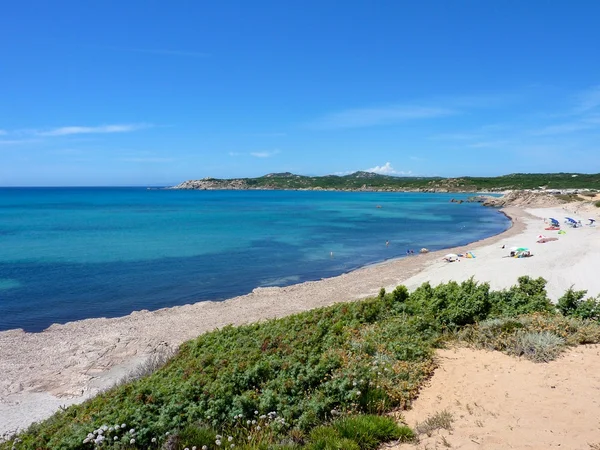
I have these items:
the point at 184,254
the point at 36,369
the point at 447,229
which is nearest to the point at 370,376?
the point at 36,369

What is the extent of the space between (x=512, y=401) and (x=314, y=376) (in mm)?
3373

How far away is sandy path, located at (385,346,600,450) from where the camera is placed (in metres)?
5.71

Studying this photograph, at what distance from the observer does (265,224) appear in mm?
64938

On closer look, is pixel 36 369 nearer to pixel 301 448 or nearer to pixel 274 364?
pixel 274 364

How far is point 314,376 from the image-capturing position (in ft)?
24.0

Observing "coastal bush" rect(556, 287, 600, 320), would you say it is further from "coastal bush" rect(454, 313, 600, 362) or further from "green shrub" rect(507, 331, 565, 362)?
"green shrub" rect(507, 331, 565, 362)

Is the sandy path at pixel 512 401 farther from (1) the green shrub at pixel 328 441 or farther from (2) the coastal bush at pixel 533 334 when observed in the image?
(1) the green shrub at pixel 328 441

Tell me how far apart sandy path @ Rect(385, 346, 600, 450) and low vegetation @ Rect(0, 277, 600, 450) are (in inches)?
12.8

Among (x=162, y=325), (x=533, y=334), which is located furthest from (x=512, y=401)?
(x=162, y=325)

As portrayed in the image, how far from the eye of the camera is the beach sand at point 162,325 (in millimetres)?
12188

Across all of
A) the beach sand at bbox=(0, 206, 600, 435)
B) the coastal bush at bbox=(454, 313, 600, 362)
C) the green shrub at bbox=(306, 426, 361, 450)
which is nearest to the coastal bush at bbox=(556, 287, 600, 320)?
the coastal bush at bbox=(454, 313, 600, 362)

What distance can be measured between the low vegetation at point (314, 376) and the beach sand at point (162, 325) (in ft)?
13.6

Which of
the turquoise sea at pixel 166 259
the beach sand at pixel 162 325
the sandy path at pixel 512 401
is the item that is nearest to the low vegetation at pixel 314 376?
the sandy path at pixel 512 401

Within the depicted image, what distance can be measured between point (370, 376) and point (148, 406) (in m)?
3.86
